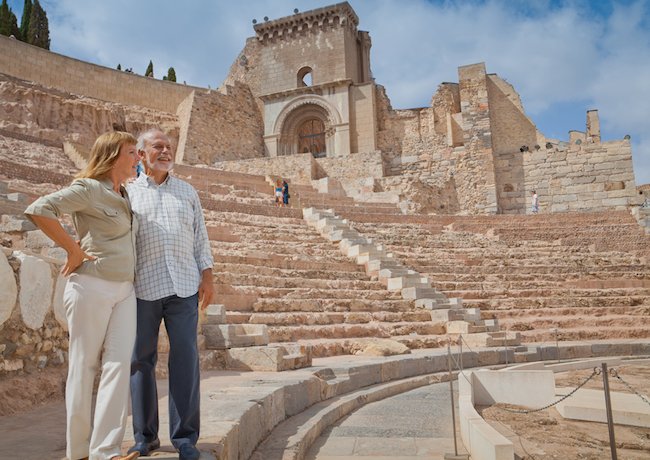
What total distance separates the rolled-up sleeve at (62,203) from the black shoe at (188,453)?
999mm

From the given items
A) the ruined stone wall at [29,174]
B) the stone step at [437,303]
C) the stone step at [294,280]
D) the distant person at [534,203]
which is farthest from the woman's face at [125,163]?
the distant person at [534,203]

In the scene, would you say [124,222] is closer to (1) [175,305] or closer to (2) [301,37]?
(1) [175,305]

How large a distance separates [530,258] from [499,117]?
13.1 m

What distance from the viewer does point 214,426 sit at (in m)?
2.69

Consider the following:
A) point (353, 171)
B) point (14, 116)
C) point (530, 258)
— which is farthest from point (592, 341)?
point (14, 116)

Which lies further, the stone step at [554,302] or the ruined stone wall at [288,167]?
the ruined stone wall at [288,167]

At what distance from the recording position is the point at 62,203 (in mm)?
2150

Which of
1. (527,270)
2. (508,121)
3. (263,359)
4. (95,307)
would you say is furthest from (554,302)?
(508,121)

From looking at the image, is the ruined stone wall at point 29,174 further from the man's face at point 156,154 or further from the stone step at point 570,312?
the man's face at point 156,154

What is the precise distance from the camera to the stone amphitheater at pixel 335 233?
153 inches

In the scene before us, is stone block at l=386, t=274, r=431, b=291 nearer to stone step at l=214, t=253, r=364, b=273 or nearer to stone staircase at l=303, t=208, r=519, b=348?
stone staircase at l=303, t=208, r=519, b=348

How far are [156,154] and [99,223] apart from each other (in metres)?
0.51

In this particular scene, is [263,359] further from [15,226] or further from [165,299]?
[165,299]

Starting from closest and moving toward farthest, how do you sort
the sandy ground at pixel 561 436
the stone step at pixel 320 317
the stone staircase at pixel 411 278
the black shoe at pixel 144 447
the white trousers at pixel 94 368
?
the white trousers at pixel 94 368
the black shoe at pixel 144 447
the sandy ground at pixel 561 436
the stone step at pixel 320 317
the stone staircase at pixel 411 278
